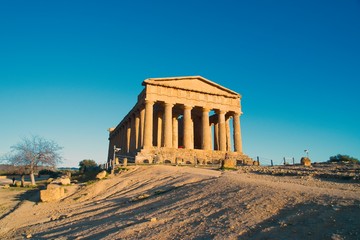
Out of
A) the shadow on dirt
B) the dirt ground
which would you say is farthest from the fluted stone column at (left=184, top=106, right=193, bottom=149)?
the shadow on dirt

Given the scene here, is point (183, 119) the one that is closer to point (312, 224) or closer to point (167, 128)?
point (167, 128)

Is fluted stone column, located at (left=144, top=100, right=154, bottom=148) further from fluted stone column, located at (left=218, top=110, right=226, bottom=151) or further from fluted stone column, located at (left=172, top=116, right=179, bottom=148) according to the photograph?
fluted stone column, located at (left=218, top=110, right=226, bottom=151)

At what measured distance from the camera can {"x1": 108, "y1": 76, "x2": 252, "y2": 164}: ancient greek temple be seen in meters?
35.9

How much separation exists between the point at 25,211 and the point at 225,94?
3284 cm

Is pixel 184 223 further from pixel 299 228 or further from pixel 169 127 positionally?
pixel 169 127

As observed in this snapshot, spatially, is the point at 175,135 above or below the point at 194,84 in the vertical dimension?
below

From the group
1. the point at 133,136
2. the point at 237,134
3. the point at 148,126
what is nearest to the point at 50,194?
the point at 148,126

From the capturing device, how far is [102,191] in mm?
18391

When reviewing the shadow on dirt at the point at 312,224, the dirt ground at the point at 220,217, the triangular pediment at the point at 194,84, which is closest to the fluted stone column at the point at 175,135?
the triangular pediment at the point at 194,84

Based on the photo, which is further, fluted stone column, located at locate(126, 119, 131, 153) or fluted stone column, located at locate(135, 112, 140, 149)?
fluted stone column, located at locate(126, 119, 131, 153)

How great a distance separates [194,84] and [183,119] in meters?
5.56

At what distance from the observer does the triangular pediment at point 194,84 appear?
1527 inches

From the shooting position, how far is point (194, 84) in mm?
41656

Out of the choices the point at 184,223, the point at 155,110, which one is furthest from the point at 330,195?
the point at 155,110
